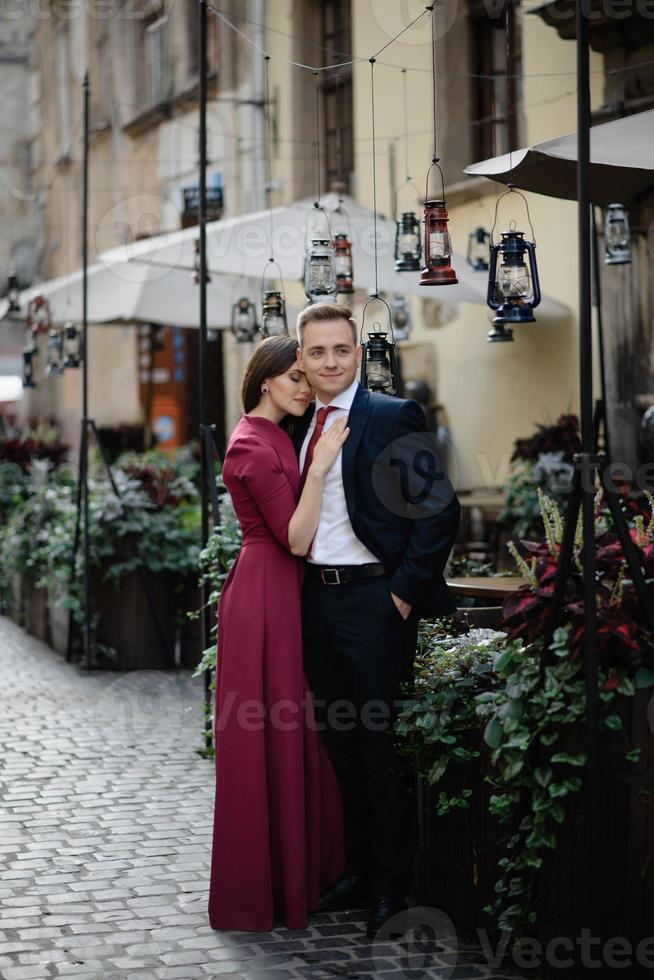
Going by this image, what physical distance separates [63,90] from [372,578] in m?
23.5

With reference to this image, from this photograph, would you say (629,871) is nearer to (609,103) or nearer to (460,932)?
(460,932)

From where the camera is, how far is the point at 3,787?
7.16m

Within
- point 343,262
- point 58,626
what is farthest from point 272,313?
point 58,626

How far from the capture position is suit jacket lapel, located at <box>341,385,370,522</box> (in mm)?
4934

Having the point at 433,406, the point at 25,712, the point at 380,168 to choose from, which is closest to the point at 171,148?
the point at 380,168

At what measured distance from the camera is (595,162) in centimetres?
581

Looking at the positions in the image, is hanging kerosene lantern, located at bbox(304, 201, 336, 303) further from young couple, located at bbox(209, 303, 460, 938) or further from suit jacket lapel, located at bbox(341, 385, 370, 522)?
suit jacket lapel, located at bbox(341, 385, 370, 522)

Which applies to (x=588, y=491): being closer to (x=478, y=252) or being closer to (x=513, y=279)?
(x=513, y=279)

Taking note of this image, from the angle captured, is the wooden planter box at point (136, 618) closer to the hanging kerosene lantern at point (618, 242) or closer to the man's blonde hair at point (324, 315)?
the hanging kerosene lantern at point (618, 242)

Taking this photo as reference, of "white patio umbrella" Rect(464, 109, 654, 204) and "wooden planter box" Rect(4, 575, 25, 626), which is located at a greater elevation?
"white patio umbrella" Rect(464, 109, 654, 204)

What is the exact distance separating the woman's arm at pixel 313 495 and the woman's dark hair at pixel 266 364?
358mm

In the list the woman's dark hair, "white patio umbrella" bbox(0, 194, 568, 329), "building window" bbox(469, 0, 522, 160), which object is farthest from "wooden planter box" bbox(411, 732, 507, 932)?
"building window" bbox(469, 0, 522, 160)

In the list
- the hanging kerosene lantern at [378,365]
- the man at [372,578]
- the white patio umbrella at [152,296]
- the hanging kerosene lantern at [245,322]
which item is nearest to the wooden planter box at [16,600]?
the white patio umbrella at [152,296]

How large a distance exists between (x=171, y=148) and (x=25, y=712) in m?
12.8
